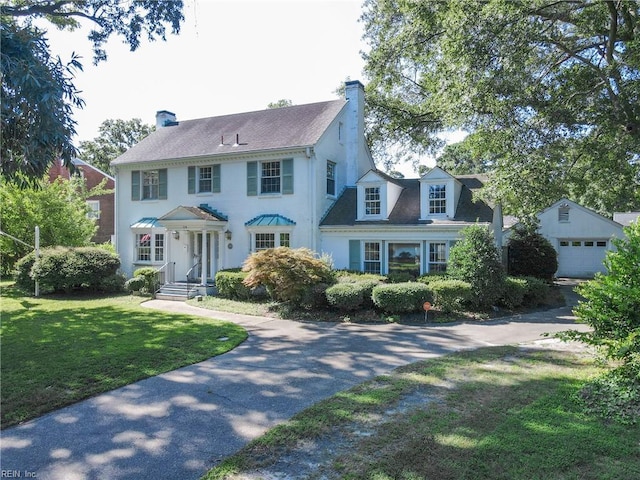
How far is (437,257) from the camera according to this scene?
1688cm

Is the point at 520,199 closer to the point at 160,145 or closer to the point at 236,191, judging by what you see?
the point at 236,191

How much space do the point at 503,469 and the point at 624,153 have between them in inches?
663

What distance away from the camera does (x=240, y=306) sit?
15.9 m

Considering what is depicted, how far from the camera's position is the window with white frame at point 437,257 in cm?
1672

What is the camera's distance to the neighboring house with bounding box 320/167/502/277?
16.8 metres

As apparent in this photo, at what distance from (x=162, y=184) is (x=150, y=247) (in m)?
3.22

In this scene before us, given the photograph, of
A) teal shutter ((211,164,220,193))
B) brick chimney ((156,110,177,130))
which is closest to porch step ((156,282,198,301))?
teal shutter ((211,164,220,193))

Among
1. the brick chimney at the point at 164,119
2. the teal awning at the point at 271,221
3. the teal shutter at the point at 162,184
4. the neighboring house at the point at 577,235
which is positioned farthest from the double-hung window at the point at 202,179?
the neighboring house at the point at 577,235

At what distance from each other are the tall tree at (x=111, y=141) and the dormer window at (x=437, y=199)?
43260 mm

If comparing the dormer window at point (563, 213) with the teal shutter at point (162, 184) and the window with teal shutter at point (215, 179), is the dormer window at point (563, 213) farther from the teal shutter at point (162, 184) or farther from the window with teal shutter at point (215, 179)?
the teal shutter at point (162, 184)

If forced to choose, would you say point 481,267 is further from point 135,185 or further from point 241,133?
point 135,185

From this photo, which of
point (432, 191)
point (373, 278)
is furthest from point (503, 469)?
point (432, 191)

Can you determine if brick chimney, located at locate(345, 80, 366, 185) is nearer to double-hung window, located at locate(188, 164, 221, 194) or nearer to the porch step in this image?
double-hung window, located at locate(188, 164, 221, 194)

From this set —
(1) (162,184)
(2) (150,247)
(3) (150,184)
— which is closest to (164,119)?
(3) (150,184)
